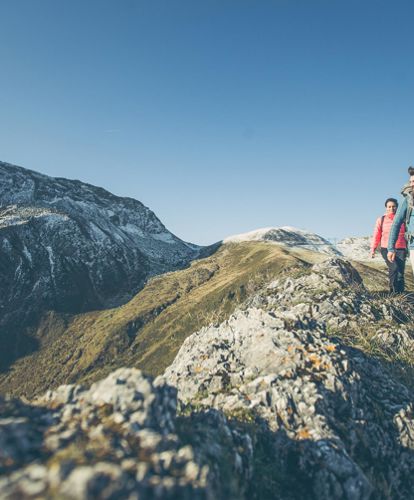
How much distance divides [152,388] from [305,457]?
5563 mm

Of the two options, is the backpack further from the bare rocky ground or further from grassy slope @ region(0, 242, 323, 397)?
grassy slope @ region(0, 242, 323, 397)

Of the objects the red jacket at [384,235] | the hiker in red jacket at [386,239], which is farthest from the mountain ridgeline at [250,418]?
the red jacket at [384,235]

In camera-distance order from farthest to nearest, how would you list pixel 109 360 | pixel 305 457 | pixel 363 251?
1. pixel 363 251
2. pixel 109 360
3. pixel 305 457

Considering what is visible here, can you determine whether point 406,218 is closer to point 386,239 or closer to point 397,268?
point 386,239

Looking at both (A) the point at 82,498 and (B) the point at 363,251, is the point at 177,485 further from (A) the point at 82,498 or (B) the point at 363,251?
(B) the point at 363,251

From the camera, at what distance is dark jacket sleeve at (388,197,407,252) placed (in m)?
15.4

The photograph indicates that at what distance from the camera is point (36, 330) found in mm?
122750

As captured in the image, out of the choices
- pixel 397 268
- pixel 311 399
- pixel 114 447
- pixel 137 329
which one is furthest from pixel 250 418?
pixel 137 329

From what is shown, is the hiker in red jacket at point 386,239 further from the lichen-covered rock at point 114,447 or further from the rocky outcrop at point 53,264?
the rocky outcrop at point 53,264

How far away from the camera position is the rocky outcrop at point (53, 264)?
130 metres

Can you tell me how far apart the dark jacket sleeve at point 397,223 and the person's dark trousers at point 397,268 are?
1.58 m

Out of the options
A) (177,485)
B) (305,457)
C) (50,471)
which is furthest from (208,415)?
(50,471)

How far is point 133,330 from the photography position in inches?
4264

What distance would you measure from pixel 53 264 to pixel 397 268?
15364 cm
